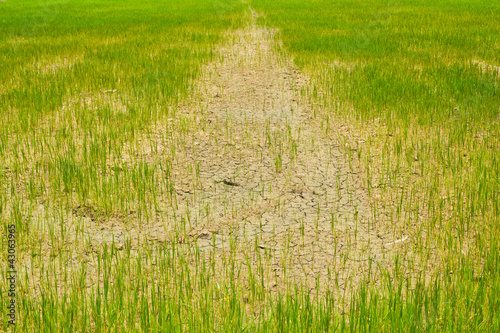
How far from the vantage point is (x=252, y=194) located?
456 centimetres

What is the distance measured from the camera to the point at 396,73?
8422 millimetres

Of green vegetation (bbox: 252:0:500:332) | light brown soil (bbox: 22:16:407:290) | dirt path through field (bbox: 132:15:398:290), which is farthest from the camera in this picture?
dirt path through field (bbox: 132:15:398:290)

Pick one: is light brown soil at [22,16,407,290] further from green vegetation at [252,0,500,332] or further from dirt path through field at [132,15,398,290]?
green vegetation at [252,0,500,332]

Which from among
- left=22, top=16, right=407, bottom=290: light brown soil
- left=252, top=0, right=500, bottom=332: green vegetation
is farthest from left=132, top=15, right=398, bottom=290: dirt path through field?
left=252, top=0, right=500, bottom=332: green vegetation

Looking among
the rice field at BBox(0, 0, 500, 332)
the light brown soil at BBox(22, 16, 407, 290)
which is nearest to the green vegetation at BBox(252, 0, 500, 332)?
the rice field at BBox(0, 0, 500, 332)

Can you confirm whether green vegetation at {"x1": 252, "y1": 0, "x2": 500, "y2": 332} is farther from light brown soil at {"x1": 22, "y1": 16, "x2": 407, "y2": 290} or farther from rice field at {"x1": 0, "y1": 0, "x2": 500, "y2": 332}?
light brown soil at {"x1": 22, "y1": 16, "x2": 407, "y2": 290}

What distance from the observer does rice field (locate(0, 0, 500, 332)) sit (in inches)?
110

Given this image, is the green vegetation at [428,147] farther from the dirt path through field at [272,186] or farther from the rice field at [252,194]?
the dirt path through field at [272,186]

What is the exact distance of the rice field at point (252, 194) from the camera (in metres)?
2.79

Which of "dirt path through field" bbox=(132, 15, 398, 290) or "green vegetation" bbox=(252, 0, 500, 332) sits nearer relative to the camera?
"green vegetation" bbox=(252, 0, 500, 332)

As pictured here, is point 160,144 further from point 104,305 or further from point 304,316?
point 304,316

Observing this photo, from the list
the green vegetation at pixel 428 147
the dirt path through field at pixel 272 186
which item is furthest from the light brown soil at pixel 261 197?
the green vegetation at pixel 428 147

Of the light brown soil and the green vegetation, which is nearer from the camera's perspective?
the green vegetation

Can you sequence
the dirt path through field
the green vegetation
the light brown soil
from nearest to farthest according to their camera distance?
the green vegetation
the light brown soil
the dirt path through field
